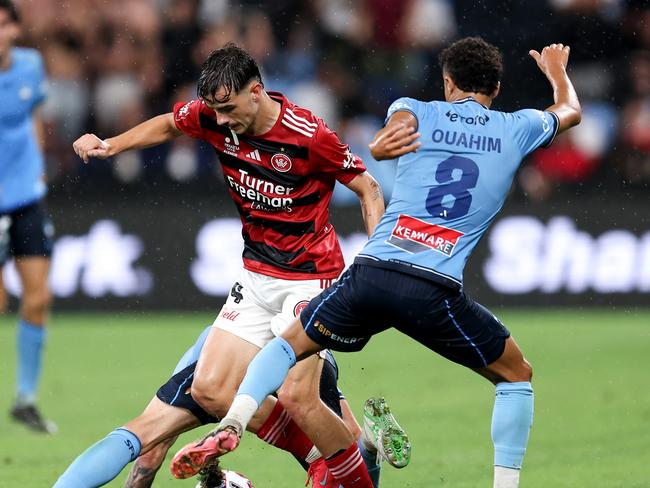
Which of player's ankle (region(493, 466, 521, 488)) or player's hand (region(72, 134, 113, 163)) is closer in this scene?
player's ankle (region(493, 466, 521, 488))

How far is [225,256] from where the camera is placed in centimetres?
1253

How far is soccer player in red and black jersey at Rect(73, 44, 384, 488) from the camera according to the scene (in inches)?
218

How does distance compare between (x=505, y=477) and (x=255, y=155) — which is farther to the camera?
(x=255, y=155)

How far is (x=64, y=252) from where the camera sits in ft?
41.1

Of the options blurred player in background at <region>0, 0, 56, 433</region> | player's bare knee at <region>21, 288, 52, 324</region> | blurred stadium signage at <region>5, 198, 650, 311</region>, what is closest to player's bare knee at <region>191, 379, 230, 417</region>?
blurred player in background at <region>0, 0, 56, 433</region>

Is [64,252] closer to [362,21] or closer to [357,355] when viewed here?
[357,355]

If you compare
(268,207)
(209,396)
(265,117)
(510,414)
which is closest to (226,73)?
(265,117)

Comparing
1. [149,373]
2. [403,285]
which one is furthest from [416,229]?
[149,373]

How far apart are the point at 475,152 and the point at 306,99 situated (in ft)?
29.8

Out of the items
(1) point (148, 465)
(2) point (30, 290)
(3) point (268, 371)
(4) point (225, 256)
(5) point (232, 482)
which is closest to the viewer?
(3) point (268, 371)

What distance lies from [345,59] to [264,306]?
8.95 m

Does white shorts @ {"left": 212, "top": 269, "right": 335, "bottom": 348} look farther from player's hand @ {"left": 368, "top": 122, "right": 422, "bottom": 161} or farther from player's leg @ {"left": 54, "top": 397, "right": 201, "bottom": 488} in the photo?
player's hand @ {"left": 368, "top": 122, "right": 422, "bottom": 161}

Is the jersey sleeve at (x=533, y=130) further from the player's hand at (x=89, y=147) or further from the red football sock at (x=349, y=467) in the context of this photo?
the player's hand at (x=89, y=147)

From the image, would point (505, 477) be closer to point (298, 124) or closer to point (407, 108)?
point (407, 108)
